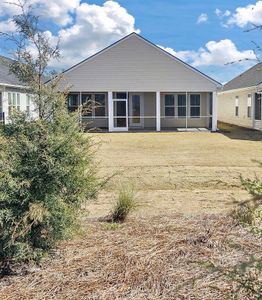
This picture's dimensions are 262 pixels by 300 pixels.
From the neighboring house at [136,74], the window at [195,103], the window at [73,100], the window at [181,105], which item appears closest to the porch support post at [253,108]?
the neighboring house at [136,74]

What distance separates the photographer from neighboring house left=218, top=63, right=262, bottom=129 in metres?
26.2

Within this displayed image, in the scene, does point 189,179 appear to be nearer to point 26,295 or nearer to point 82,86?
point 26,295

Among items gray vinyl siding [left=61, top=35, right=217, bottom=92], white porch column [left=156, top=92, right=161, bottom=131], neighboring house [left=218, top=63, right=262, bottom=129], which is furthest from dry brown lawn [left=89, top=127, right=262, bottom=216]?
gray vinyl siding [left=61, top=35, right=217, bottom=92]

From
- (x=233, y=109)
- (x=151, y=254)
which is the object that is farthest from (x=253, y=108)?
(x=151, y=254)

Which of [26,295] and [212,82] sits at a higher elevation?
[212,82]

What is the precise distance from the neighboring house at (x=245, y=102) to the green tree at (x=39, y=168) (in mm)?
18143

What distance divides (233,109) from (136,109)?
29.6 feet

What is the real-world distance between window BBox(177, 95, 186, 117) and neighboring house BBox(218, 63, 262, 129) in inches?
Result: 168

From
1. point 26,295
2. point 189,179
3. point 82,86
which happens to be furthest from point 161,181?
point 82,86

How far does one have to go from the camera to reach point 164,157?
15.2m

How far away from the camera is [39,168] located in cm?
482

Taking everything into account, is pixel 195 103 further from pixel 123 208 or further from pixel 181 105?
pixel 123 208

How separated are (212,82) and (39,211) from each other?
24.1 meters

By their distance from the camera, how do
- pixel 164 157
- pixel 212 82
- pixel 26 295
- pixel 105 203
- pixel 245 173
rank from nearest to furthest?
1. pixel 26 295
2. pixel 105 203
3. pixel 245 173
4. pixel 164 157
5. pixel 212 82
